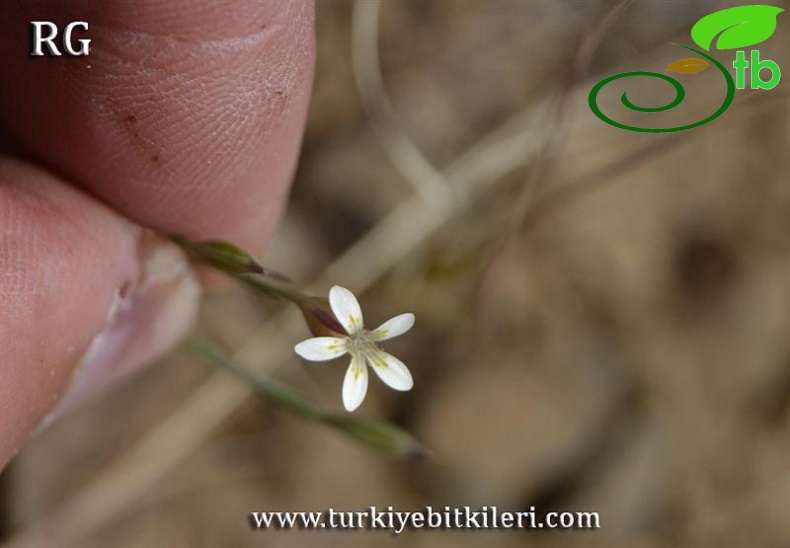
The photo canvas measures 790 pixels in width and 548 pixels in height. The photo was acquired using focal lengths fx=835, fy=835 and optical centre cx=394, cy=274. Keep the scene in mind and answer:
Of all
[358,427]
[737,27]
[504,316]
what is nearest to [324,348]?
[358,427]

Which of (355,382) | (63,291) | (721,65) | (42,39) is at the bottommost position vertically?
(355,382)

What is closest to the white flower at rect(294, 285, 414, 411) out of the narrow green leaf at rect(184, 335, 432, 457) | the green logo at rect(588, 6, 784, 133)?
the narrow green leaf at rect(184, 335, 432, 457)

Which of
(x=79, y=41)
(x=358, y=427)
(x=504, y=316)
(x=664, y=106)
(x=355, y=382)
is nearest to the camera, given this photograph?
(x=79, y=41)

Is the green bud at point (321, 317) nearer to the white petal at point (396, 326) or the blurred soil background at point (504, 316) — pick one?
the white petal at point (396, 326)

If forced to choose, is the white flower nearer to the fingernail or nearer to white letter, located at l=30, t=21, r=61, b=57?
the fingernail

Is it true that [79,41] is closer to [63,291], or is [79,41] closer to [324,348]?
[63,291]

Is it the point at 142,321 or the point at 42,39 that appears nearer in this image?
the point at 42,39

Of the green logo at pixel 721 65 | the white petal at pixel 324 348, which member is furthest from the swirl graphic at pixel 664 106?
the white petal at pixel 324 348
